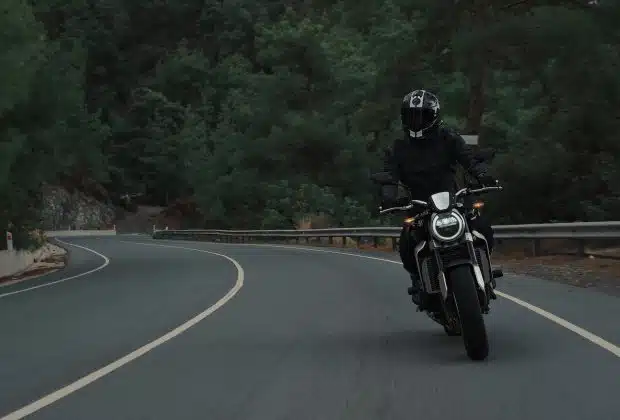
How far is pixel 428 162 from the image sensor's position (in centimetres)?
991

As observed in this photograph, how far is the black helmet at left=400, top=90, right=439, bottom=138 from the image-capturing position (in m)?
9.75

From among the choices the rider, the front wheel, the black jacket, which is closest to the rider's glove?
the rider

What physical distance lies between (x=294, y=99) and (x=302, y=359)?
6871cm

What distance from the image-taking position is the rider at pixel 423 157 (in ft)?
32.1

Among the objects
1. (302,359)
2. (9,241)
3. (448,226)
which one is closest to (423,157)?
(448,226)

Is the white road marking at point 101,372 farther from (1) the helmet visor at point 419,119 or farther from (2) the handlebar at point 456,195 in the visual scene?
(1) the helmet visor at point 419,119

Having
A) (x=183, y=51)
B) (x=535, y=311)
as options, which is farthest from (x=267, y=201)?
(x=535, y=311)

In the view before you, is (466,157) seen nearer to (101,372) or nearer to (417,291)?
(417,291)

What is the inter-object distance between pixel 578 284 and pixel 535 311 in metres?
5.21

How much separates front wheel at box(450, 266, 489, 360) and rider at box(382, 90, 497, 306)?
841 mm

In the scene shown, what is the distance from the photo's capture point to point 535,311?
44.0 ft

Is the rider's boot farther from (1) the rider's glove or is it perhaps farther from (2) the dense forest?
(2) the dense forest

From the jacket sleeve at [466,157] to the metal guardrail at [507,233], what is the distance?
11197 mm

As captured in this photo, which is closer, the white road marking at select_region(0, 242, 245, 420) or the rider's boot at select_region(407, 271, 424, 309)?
the white road marking at select_region(0, 242, 245, 420)
